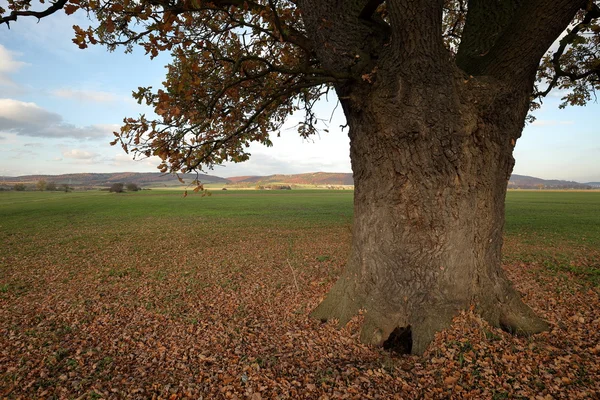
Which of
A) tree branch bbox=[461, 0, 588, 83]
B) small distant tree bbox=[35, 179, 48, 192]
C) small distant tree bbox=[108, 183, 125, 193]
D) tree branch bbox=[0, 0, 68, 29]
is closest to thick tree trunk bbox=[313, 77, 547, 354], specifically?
tree branch bbox=[461, 0, 588, 83]

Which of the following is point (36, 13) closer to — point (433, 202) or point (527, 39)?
point (433, 202)

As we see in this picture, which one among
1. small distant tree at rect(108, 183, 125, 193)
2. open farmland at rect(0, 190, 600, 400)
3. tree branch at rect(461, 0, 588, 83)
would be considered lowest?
open farmland at rect(0, 190, 600, 400)

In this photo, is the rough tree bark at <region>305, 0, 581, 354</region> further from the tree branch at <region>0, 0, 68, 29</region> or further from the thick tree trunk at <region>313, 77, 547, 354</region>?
the tree branch at <region>0, 0, 68, 29</region>

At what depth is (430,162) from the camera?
16.4 ft

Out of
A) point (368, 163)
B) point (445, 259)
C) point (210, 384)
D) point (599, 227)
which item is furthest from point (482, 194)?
point (599, 227)

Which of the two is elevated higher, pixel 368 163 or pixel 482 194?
pixel 368 163

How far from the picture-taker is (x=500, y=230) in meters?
5.57

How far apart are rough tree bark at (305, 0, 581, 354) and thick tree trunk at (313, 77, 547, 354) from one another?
0.05 ft

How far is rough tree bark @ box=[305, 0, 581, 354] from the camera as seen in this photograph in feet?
15.9

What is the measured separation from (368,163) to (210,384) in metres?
4.20

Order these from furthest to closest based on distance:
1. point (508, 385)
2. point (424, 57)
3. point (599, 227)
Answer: point (599, 227) < point (424, 57) < point (508, 385)

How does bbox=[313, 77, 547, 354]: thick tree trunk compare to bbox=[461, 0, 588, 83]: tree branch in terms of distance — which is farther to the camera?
bbox=[313, 77, 547, 354]: thick tree trunk

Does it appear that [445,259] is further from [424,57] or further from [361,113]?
[424,57]

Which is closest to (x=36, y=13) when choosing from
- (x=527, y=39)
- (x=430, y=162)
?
(x=430, y=162)
